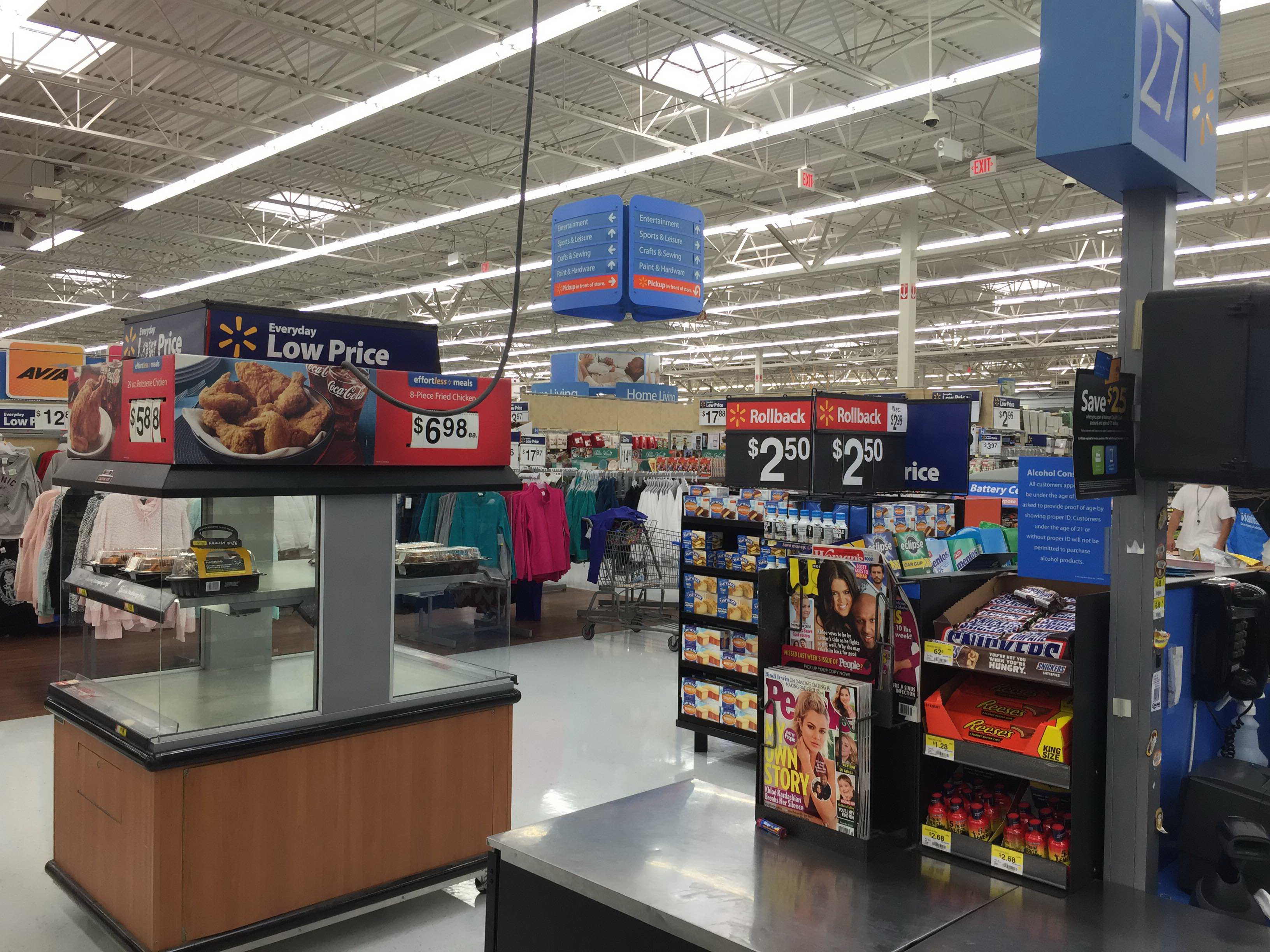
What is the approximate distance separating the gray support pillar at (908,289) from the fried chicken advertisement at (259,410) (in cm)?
1187

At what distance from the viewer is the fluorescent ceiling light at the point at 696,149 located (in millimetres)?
7785

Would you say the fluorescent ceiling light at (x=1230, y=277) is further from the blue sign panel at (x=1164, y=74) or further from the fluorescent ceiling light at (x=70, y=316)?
the fluorescent ceiling light at (x=70, y=316)

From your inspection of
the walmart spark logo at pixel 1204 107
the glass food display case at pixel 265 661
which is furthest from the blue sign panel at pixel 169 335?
the walmart spark logo at pixel 1204 107

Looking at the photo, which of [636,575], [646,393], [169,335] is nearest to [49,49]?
[636,575]

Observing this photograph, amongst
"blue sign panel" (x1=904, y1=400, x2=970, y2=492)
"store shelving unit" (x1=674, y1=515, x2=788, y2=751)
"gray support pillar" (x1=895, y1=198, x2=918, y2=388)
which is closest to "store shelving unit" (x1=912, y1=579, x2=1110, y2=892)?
"store shelving unit" (x1=674, y1=515, x2=788, y2=751)

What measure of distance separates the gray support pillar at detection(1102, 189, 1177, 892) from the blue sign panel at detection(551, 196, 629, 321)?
20.6 ft

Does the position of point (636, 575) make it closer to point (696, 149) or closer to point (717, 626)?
point (717, 626)

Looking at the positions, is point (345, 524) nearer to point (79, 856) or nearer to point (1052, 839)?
point (79, 856)

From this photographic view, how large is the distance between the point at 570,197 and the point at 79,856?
1403 cm

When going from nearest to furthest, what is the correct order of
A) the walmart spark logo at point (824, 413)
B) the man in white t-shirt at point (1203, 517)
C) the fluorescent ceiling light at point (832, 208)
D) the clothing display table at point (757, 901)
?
the clothing display table at point (757, 901), the walmart spark logo at point (824, 413), the man in white t-shirt at point (1203, 517), the fluorescent ceiling light at point (832, 208)

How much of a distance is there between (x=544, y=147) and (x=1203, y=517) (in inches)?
329

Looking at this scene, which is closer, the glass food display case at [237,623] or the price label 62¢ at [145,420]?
the price label 62¢ at [145,420]

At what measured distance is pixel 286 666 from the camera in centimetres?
363

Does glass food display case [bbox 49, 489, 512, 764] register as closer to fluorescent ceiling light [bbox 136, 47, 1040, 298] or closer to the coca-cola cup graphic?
the coca-cola cup graphic
